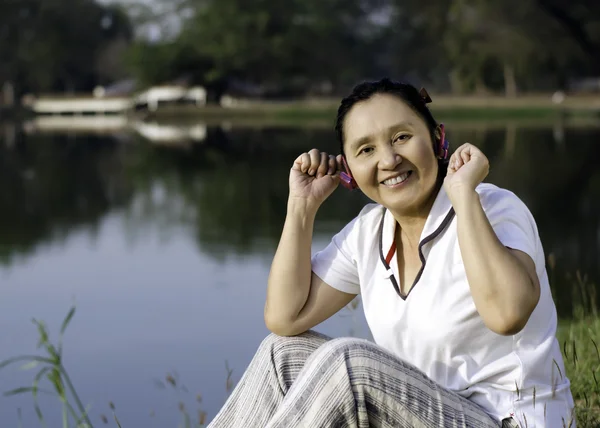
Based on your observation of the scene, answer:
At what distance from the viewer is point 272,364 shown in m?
2.30

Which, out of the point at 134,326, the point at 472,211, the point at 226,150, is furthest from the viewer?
the point at 226,150

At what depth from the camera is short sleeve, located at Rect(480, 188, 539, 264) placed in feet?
6.69

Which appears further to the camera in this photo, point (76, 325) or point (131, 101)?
point (131, 101)

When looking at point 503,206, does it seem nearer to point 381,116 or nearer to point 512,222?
point 512,222

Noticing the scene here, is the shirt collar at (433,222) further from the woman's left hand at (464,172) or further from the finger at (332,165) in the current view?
the finger at (332,165)

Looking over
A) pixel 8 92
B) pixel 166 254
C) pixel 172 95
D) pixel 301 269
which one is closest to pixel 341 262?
pixel 301 269

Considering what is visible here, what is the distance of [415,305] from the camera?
2113 mm

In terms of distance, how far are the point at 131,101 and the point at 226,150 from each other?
3054 centimetres

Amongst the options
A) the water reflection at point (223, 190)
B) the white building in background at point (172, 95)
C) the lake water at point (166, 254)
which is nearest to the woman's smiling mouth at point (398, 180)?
the lake water at point (166, 254)

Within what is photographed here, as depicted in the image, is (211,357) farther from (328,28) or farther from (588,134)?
(328,28)

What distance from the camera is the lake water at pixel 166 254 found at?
5.11 meters

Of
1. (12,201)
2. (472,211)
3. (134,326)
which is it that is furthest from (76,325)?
(12,201)

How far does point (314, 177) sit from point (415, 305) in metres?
0.61

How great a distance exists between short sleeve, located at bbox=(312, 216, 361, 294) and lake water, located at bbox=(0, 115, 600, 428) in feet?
2.22
